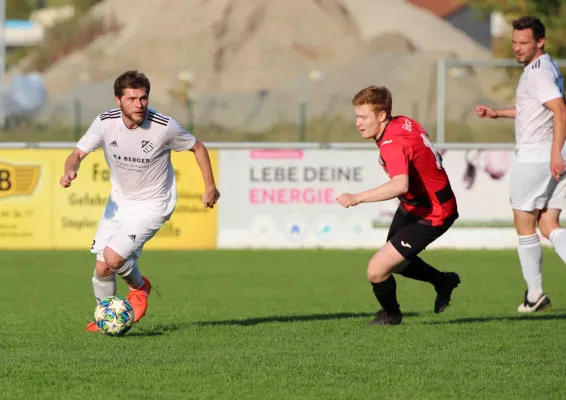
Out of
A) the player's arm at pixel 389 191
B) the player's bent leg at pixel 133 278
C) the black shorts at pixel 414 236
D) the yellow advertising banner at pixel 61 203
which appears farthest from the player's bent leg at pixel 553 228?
the yellow advertising banner at pixel 61 203

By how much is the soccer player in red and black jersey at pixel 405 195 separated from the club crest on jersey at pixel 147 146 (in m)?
1.52

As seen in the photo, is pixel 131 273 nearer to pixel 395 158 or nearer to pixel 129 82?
pixel 129 82

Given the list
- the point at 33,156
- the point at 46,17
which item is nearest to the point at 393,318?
the point at 33,156

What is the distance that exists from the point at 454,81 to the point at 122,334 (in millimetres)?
24376

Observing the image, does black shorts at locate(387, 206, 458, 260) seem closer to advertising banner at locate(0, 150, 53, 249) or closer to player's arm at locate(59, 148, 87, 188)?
player's arm at locate(59, 148, 87, 188)

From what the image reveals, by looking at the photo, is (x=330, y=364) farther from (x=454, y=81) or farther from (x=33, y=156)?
(x=454, y=81)

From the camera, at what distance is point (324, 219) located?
56.0 feet

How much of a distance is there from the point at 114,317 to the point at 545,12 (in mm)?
20379

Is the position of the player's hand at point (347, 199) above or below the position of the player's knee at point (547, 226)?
above

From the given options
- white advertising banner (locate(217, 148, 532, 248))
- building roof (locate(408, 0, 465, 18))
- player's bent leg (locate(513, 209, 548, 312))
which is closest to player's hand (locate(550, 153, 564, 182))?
player's bent leg (locate(513, 209, 548, 312))

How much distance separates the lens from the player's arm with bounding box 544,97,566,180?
9.23 m

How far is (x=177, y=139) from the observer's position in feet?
29.0

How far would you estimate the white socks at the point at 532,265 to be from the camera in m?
10.1

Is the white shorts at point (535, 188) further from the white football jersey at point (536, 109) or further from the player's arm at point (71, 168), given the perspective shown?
the player's arm at point (71, 168)
